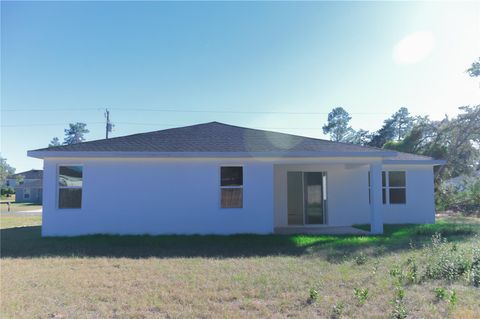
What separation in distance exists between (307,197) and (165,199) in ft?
17.7

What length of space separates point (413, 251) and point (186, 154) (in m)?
6.68

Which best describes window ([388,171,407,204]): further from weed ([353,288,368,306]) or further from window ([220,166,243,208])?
weed ([353,288,368,306])

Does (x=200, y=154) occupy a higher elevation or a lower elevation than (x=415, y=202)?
higher

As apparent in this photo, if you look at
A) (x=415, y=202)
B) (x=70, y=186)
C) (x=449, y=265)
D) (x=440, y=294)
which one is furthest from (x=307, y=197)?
(x=70, y=186)

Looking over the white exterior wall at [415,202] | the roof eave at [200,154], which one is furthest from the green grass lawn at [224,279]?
the white exterior wall at [415,202]

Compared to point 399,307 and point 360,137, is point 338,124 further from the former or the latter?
point 399,307

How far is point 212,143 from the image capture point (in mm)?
11281

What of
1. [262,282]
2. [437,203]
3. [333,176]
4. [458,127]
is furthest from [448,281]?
[458,127]

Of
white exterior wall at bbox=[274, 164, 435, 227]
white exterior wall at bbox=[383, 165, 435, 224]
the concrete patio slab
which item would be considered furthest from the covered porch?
white exterior wall at bbox=[383, 165, 435, 224]

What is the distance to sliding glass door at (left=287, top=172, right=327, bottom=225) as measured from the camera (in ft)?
41.9

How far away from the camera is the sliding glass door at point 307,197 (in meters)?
12.8

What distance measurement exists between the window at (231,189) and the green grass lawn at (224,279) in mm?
1498

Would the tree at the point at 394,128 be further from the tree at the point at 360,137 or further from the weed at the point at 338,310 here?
the weed at the point at 338,310

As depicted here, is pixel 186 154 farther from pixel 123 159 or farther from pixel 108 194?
pixel 108 194
